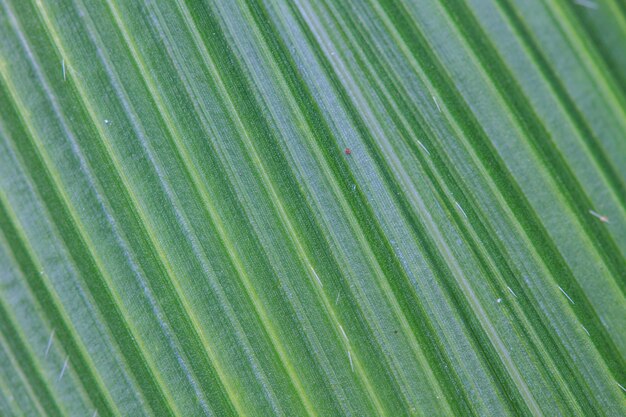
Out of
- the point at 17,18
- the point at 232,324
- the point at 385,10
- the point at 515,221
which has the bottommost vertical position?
the point at 515,221

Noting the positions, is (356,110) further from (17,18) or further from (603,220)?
(17,18)

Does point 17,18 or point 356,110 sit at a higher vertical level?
point 17,18

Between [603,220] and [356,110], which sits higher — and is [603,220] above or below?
below

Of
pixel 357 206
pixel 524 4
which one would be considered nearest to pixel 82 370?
pixel 357 206

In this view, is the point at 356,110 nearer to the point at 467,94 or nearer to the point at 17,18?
the point at 467,94

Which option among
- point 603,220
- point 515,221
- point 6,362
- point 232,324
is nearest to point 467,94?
point 515,221

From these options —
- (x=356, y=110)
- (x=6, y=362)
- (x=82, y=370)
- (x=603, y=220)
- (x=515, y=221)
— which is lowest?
(x=603, y=220)
